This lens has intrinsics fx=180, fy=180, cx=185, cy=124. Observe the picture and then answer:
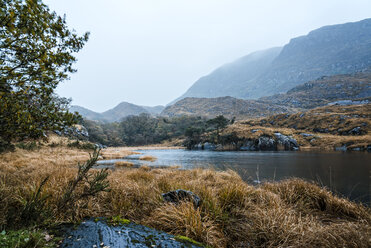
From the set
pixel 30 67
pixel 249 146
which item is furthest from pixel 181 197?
pixel 249 146

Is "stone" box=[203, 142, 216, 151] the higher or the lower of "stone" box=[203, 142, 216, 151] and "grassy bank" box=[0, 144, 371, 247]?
the lower

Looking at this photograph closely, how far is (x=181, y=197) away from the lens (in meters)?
4.42

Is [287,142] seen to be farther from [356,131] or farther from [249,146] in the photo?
[356,131]

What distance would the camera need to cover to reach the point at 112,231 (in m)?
2.47

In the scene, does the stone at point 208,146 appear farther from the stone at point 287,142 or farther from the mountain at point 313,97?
the mountain at point 313,97

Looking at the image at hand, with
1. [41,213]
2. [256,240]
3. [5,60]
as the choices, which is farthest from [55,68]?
[256,240]

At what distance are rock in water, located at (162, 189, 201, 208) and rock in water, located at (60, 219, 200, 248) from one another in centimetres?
174

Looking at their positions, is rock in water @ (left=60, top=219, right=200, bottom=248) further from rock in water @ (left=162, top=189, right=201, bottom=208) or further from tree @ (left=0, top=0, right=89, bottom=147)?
tree @ (left=0, top=0, right=89, bottom=147)

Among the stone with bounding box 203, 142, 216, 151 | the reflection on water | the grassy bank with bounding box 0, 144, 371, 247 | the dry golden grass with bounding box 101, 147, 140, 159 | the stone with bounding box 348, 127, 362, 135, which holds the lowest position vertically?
the stone with bounding box 203, 142, 216, 151

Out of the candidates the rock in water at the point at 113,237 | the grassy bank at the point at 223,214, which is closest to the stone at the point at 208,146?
the grassy bank at the point at 223,214

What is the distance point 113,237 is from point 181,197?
89.7 inches

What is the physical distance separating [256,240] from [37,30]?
7191 mm

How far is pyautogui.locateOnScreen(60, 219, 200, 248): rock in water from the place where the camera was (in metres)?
2.17

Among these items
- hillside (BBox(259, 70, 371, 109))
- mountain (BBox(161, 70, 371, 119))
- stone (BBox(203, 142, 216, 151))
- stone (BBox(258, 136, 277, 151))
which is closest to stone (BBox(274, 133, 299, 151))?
stone (BBox(258, 136, 277, 151))
